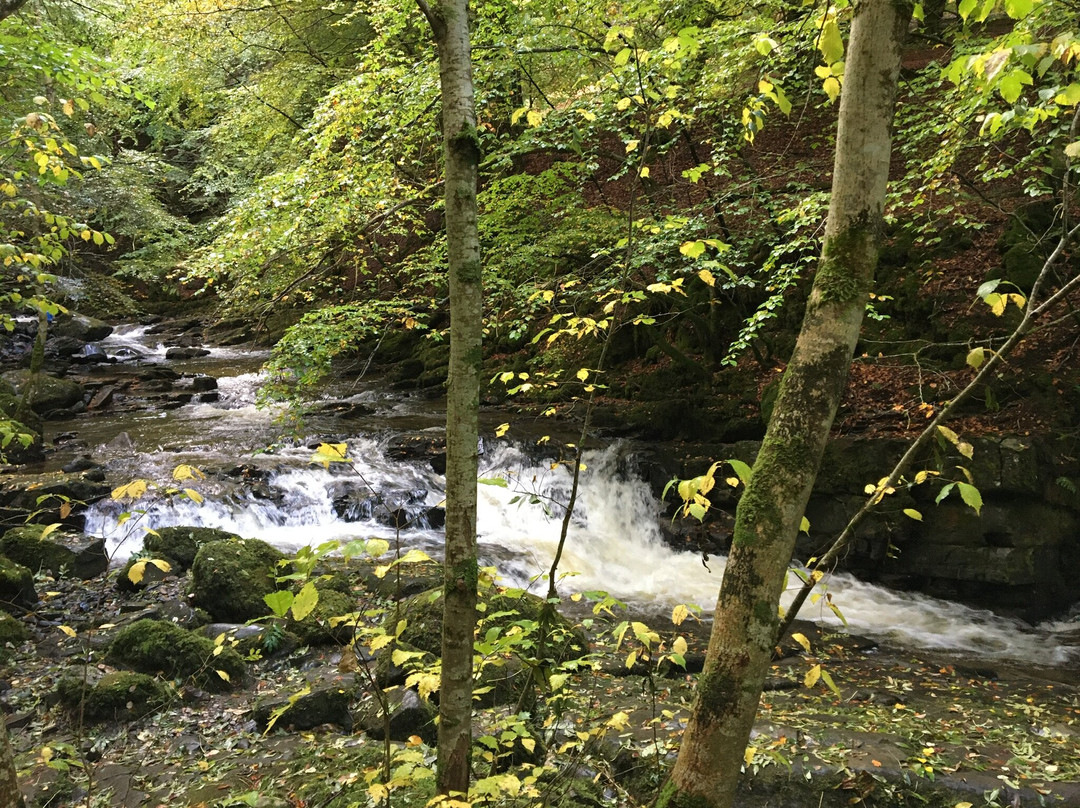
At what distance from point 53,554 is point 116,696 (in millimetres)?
3271

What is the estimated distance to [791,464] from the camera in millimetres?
1849

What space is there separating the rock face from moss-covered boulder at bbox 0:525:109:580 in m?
9.37

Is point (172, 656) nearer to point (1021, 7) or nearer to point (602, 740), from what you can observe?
point (602, 740)

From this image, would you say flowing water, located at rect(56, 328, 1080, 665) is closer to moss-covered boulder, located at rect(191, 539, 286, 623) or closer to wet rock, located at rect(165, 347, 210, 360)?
moss-covered boulder, located at rect(191, 539, 286, 623)

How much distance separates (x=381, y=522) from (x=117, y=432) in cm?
614

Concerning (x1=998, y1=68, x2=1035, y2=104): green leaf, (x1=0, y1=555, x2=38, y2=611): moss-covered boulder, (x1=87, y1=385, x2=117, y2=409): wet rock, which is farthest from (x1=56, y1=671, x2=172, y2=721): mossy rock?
(x1=87, y1=385, x2=117, y2=409): wet rock

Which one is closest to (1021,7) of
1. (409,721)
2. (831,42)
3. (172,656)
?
(831,42)

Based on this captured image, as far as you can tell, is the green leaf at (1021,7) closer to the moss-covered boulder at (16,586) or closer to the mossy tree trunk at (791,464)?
the mossy tree trunk at (791,464)

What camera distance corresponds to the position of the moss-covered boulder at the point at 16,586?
601 cm

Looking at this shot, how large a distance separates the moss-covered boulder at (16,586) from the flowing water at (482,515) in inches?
53.1

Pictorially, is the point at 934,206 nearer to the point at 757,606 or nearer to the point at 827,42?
the point at 827,42

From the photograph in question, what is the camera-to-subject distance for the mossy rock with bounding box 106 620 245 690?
17.3 feet

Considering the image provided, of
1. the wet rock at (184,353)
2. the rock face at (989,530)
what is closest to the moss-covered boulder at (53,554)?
the rock face at (989,530)

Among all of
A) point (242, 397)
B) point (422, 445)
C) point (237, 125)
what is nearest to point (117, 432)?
point (242, 397)
